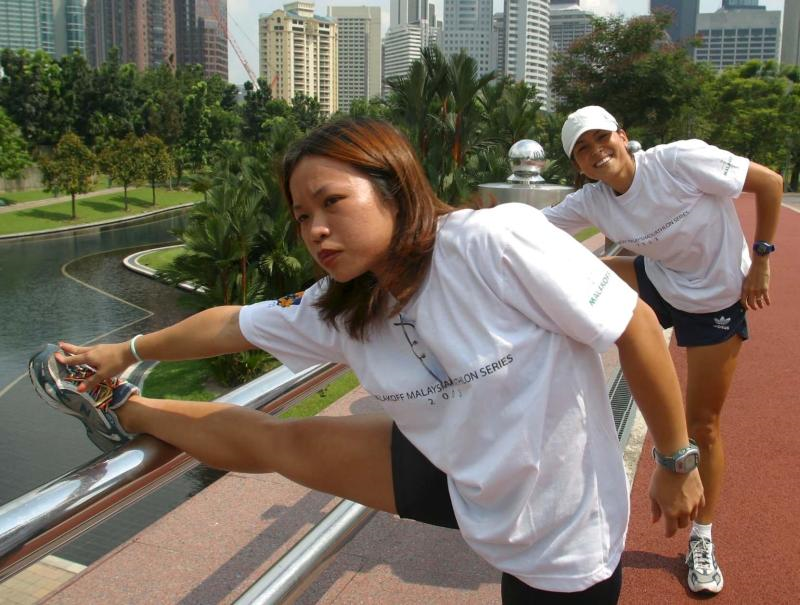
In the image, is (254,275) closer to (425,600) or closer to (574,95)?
(425,600)

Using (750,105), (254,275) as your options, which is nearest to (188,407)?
(254,275)

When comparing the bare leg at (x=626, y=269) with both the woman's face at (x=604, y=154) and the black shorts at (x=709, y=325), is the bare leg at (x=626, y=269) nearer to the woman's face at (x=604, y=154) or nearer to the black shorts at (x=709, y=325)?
the black shorts at (x=709, y=325)

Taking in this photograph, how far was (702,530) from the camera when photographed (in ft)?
7.95

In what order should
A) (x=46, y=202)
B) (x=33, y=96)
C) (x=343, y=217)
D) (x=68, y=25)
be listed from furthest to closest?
(x=68, y=25) → (x=33, y=96) → (x=46, y=202) → (x=343, y=217)

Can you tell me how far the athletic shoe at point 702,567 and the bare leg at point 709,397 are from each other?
69 millimetres

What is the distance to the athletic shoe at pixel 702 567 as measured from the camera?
2346 mm

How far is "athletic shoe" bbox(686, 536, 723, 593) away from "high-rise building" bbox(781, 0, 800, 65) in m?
83.6

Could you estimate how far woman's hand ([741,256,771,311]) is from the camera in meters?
2.34

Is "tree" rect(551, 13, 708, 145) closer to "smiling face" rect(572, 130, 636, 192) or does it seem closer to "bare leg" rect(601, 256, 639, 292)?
"bare leg" rect(601, 256, 639, 292)

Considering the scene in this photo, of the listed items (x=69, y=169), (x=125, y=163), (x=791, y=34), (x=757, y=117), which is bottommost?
(x=69, y=169)

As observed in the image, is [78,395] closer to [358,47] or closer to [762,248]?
[762,248]

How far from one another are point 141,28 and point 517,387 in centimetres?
14638

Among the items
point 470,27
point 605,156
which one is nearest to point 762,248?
point 605,156

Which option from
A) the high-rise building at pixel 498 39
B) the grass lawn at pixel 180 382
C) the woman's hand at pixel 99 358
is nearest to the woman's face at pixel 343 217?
the woman's hand at pixel 99 358
